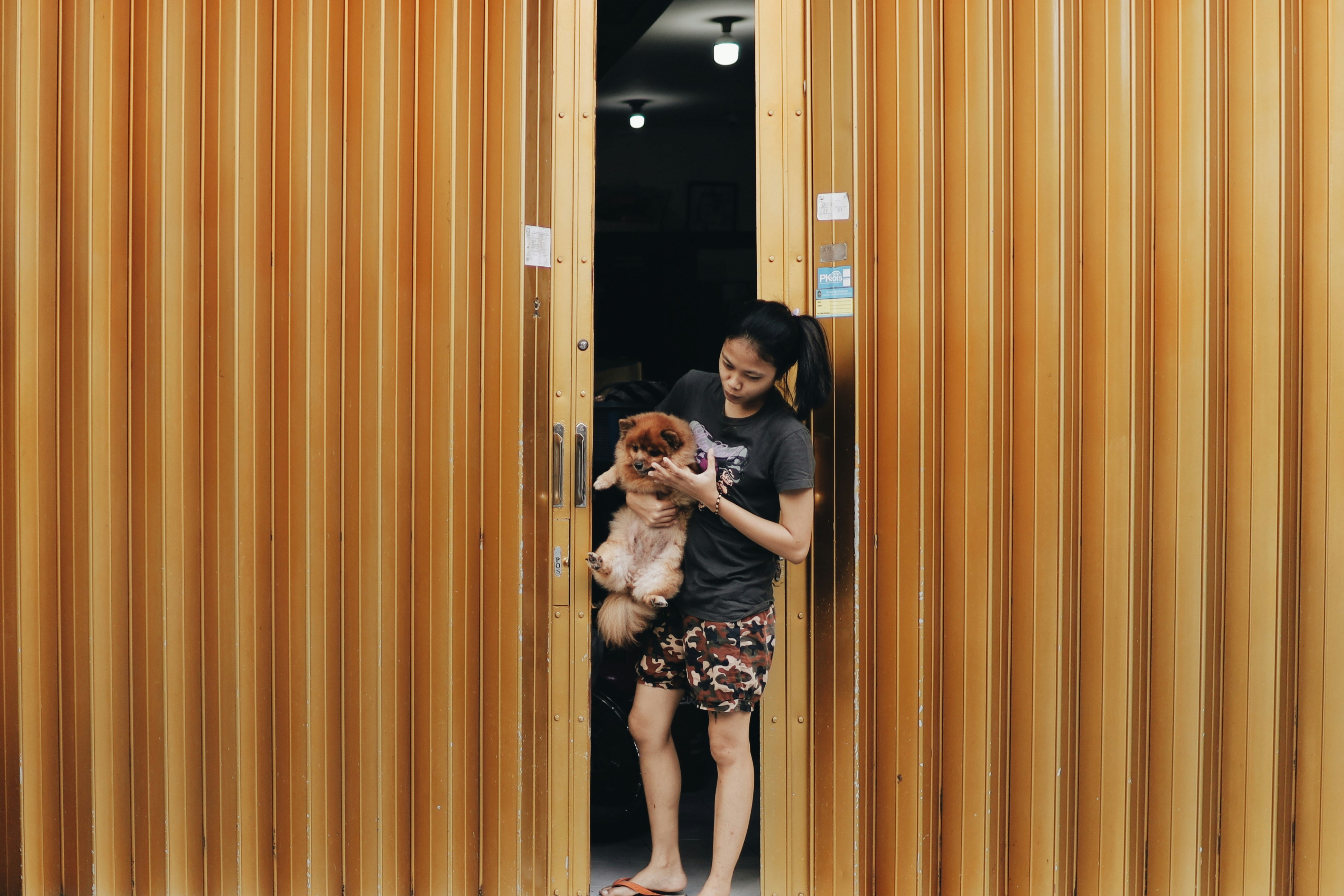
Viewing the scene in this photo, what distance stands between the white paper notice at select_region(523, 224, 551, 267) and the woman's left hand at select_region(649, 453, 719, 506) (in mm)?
728

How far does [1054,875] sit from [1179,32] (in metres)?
2.45

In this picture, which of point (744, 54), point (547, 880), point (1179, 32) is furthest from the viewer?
point (744, 54)

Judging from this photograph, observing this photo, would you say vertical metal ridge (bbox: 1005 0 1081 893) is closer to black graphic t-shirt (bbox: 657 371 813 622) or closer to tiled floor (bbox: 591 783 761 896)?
black graphic t-shirt (bbox: 657 371 813 622)

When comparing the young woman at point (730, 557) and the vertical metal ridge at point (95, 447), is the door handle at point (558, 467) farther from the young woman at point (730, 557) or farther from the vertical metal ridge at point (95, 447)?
the vertical metal ridge at point (95, 447)

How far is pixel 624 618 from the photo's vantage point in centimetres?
230

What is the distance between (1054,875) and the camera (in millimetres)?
2336

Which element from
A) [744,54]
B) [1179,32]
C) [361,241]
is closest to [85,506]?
[361,241]

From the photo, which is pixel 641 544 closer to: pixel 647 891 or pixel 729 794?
pixel 729 794

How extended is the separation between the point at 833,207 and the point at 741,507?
0.92 m

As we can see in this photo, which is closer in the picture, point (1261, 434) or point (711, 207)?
point (1261, 434)

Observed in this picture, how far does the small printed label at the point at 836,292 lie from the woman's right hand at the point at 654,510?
2.34ft

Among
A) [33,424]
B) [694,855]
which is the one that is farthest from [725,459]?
[33,424]

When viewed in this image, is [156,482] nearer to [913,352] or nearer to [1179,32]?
[913,352]

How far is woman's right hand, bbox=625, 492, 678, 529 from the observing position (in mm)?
2299
